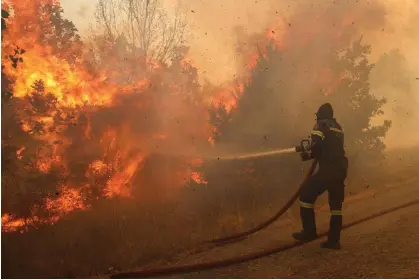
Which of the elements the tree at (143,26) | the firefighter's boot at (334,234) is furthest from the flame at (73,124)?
the firefighter's boot at (334,234)

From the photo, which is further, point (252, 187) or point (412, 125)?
point (412, 125)

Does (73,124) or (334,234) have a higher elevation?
(73,124)

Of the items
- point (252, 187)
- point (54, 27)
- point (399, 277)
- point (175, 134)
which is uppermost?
point (54, 27)

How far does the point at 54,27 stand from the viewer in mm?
11430

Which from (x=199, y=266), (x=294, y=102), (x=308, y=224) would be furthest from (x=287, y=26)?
(x=199, y=266)

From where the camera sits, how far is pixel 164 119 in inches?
461

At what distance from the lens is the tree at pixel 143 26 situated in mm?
16516

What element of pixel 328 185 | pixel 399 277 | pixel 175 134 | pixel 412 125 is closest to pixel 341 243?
pixel 328 185

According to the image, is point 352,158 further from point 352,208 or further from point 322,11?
point 322,11

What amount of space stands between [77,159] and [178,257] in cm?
516

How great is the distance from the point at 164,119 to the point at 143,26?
751cm

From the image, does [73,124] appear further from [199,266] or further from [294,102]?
[294,102]

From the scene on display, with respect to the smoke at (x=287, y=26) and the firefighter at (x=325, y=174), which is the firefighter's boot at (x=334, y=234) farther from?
the smoke at (x=287, y=26)

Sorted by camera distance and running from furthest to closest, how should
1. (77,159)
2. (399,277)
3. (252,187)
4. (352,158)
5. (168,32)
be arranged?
(168,32), (352,158), (252,187), (77,159), (399,277)
